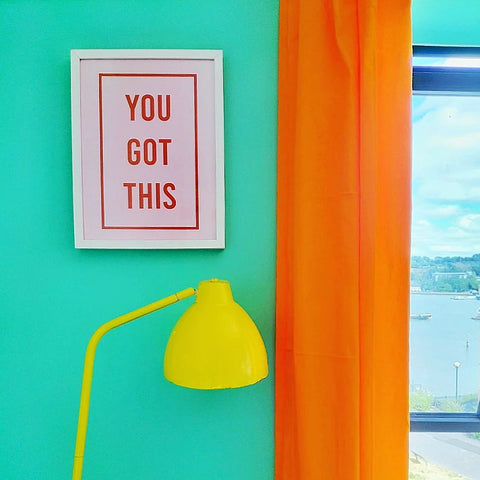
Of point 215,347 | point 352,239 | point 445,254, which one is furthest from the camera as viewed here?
point 445,254

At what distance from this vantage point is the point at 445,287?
132 cm

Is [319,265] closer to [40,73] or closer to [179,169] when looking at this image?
[179,169]

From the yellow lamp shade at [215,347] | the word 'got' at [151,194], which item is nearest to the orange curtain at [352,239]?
the yellow lamp shade at [215,347]

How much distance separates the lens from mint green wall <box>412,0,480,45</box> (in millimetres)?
1176

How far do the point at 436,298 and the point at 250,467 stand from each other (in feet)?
2.58

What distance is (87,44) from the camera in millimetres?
1149

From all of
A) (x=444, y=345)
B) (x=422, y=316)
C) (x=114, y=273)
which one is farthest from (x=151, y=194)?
(x=444, y=345)

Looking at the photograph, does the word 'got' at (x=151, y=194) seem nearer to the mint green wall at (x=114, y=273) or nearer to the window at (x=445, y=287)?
the mint green wall at (x=114, y=273)

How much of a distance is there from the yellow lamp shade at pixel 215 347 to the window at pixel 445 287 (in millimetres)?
709

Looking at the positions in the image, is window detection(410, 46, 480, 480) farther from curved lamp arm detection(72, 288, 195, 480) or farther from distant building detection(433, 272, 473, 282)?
curved lamp arm detection(72, 288, 195, 480)

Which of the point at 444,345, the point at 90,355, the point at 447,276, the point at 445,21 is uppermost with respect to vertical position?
the point at 445,21

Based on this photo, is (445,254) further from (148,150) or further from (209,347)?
(148,150)

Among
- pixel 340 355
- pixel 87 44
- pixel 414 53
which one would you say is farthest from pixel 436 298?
pixel 87 44

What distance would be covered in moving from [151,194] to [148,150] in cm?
12
